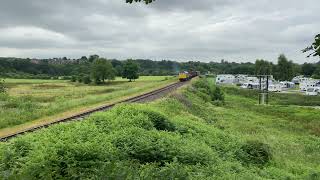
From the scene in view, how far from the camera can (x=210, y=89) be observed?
71438 millimetres

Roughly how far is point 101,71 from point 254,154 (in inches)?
4441

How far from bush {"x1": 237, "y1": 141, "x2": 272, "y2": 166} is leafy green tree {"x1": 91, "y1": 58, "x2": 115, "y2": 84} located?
110m

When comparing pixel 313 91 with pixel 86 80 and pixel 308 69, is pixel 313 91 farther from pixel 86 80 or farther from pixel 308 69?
pixel 308 69

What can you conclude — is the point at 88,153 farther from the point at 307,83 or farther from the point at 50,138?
the point at 307,83

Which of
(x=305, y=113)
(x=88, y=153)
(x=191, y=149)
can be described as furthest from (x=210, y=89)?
(x=88, y=153)

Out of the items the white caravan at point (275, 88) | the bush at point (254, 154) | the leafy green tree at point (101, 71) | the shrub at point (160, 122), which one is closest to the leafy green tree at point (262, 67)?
the white caravan at point (275, 88)

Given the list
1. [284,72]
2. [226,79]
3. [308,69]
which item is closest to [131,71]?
[226,79]

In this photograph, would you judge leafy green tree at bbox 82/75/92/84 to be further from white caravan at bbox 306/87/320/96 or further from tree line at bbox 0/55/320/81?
white caravan at bbox 306/87/320/96

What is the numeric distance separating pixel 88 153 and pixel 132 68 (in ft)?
413

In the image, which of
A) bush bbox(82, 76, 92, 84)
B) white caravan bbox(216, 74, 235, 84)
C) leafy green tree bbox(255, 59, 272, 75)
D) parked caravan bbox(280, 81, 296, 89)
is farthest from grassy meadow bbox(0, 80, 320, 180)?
leafy green tree bbox(255, 59, 272, 75)

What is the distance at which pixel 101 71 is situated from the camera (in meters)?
131

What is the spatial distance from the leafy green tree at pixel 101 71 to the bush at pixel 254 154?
110 m

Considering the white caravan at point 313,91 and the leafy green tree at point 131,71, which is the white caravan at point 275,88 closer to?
the white caravan at point 313,91

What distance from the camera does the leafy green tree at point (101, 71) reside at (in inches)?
5116
